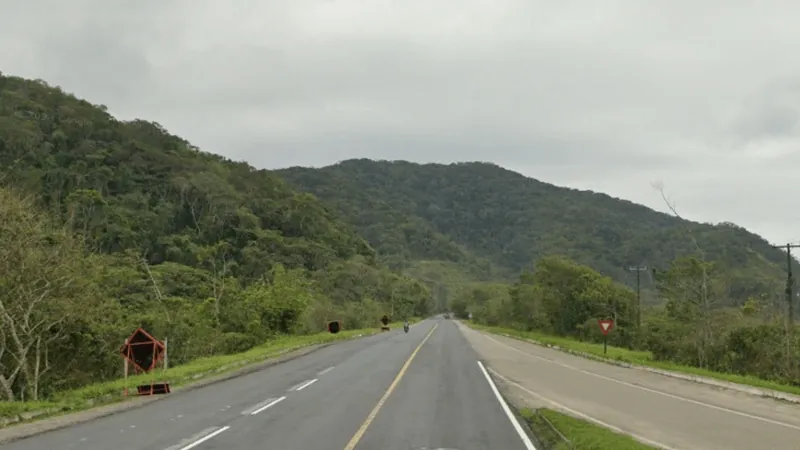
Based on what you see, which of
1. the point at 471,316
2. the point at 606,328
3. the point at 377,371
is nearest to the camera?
the point at 377,371

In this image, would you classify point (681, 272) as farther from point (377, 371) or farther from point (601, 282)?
point (601, 282)

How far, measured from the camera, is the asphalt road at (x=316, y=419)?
1254cm

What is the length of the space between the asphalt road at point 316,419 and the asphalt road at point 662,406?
2.08 m

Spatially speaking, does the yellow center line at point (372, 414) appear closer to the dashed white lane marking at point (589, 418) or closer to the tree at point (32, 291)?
the dashed white lane marking at point (589, 418)

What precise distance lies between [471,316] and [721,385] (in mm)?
133430

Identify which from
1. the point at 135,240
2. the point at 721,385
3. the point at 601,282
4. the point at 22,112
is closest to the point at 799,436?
the point at 721,385

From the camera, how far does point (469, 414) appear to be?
16.5m

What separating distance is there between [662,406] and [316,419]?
9433mm

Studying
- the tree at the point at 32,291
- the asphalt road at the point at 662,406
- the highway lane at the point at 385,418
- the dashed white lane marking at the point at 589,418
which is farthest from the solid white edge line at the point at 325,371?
the tree at the point at 32,291

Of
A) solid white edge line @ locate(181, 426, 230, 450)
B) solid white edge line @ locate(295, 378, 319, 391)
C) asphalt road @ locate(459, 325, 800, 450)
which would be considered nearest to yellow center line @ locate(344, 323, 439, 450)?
solid white edge line @ locate(181, 426, 230, 450)

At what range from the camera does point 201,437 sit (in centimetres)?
1300

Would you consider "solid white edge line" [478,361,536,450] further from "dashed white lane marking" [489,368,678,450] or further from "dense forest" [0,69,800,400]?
"dense forest" [0,69,800,400]

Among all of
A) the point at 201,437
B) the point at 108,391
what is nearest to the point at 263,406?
the point at 201,437

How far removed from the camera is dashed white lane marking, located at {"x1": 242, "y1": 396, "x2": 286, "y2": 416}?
54.2 feet
